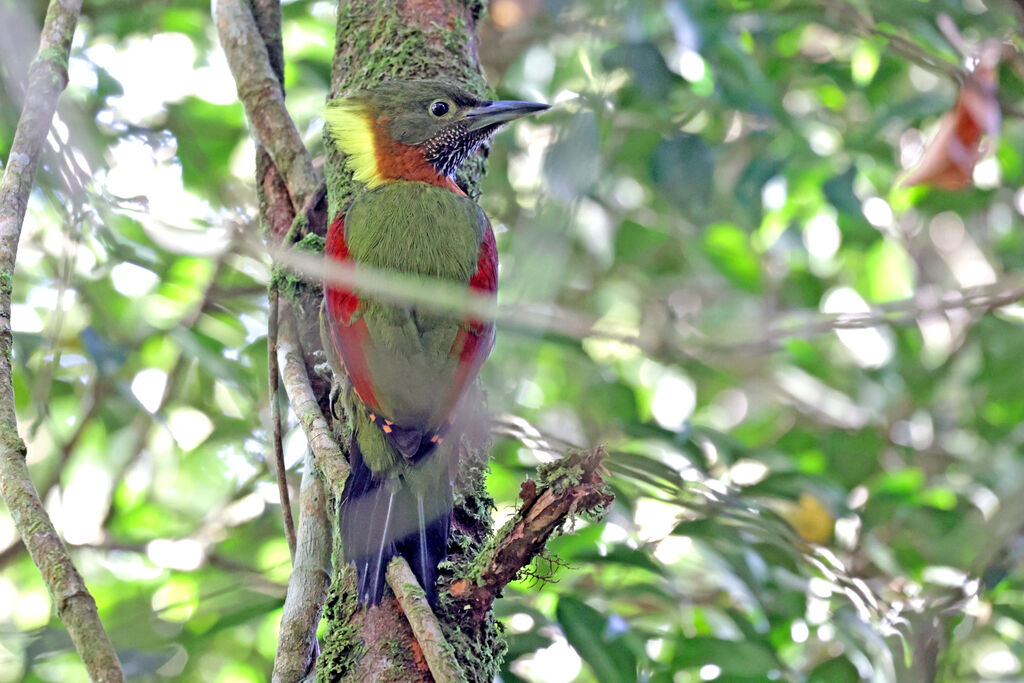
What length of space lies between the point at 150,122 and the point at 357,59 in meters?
2.09

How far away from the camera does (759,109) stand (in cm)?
402

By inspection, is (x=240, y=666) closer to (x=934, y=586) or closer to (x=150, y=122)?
(x=150, y=122)

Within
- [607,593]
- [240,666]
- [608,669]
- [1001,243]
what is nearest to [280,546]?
[240,666]

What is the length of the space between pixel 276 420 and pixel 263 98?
3.59ft

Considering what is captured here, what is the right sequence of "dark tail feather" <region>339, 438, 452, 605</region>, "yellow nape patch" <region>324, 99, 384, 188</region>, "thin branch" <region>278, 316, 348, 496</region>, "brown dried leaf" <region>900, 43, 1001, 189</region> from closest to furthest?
1. "dark tail feather" <region>339, 438, 452, 605</region>
2. "thin branch" <region>278, 316, 348, 496</region>
3. "yellow nape patch" <region>324, 99, 384, 188</region>
4. "brown dried leaf" <region>900, 43, 1001, 189</region>

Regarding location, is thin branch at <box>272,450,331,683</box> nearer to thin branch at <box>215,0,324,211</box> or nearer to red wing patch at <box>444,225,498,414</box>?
red wing patch at <box>444,225,498,414</box>

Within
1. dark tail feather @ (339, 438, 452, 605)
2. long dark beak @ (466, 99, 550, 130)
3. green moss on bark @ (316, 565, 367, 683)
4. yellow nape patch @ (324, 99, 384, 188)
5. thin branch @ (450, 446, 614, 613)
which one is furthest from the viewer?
long dark beak @ (466, 99, 550, 130)

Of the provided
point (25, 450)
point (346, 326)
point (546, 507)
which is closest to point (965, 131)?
point (346, 326)

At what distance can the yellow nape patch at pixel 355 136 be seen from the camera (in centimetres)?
315

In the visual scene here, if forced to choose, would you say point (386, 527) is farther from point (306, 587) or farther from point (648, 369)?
point (648, 369)

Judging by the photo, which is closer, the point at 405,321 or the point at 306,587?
the point at 306,587

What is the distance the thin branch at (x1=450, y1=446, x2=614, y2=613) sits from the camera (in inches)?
73.2

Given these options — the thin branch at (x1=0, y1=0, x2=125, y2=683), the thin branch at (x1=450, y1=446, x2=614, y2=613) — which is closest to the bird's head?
the thin branch at (x1=0, y1=0, x2=125, y2=683)

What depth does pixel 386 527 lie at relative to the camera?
237cm
